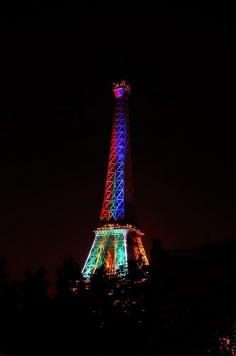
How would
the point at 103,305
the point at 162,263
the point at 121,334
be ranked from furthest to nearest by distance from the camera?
the point at 162,263, the point at 103,305, the point at 121,334

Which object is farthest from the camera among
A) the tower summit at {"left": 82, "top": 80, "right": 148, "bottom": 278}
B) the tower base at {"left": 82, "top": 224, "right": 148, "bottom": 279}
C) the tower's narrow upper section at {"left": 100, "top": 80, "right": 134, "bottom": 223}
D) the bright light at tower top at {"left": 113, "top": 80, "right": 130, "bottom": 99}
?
the bright light at tower top at {"left": 113, "top": 80, "right": 130, "bottom": 99}

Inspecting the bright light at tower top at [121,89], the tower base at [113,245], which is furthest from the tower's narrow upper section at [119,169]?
the tower base at [113,245]

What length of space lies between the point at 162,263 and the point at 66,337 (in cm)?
1341

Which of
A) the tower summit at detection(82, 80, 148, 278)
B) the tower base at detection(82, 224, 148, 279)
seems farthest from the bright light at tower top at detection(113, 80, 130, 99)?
the tower base at detection(82, 224, 148, 279)

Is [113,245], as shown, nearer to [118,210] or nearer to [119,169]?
[118,210]

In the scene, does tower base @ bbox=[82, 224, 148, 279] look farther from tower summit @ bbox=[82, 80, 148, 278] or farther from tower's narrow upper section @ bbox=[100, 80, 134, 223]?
tower's narrow upper section @ bbox=[100, 80, 134, 223]

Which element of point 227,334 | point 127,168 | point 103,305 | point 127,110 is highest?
point 127,110

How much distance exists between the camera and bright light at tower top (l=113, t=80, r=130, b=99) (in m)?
87.4

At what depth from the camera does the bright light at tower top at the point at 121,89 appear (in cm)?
8744

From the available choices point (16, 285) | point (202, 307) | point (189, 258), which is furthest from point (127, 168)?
point (202, 307)

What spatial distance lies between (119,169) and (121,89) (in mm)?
10672

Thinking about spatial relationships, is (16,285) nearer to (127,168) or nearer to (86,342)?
(86,342)

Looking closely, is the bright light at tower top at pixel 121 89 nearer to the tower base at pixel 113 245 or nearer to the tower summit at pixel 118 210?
the tower summit at pixel 118 210

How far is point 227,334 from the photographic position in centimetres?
2620
